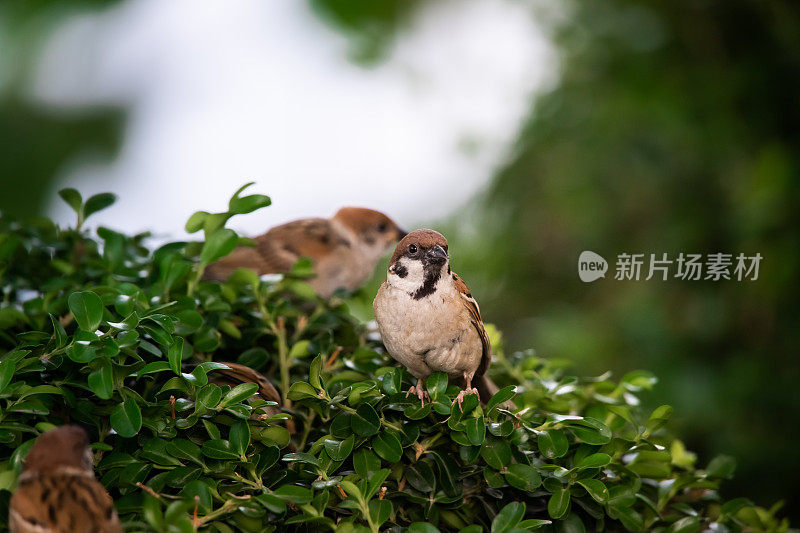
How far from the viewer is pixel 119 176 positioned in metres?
2.91

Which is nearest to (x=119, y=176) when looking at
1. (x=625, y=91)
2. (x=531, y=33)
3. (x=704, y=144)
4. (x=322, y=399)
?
(x=531, y=33)

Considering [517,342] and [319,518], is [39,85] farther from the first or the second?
[319,518]

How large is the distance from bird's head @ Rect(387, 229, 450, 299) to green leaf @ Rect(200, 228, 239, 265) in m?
0.19

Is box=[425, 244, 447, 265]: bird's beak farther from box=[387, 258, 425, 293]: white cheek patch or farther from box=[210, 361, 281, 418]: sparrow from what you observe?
box=[210, 361, 281, 418]: sparrow

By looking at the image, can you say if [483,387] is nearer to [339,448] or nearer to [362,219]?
[339,448]

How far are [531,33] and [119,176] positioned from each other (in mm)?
1679

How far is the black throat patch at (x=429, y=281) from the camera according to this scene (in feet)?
2.60

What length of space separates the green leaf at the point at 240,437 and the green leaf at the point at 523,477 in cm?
24

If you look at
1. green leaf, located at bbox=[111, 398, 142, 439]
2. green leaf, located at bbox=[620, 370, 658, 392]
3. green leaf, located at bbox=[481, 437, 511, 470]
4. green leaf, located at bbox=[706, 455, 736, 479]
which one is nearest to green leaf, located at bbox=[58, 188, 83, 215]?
green leaf, located at bbox=[111, 398, 142, 439]

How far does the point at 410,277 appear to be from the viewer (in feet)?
2.61

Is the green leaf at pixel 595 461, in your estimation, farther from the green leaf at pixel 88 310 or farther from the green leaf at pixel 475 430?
the green leaf at pixel 88 310

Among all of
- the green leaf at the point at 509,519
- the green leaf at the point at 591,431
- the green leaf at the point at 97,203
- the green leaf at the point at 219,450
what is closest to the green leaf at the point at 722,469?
the green leaf at the point at 591,431

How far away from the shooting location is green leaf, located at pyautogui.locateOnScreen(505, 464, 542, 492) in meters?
0.68
